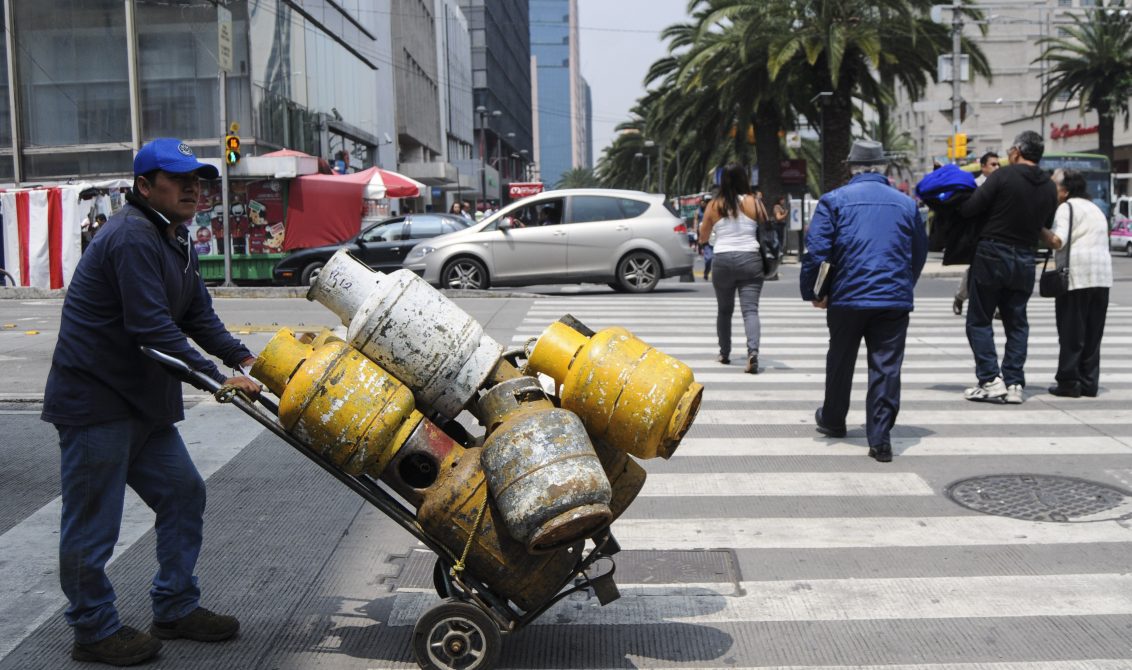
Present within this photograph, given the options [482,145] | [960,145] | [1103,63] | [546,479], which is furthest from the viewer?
[482,145]

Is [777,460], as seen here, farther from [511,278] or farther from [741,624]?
[511,278]

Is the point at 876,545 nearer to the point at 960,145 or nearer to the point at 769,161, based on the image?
the point at 960,145

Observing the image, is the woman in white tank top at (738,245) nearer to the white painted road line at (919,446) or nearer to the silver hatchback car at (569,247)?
the white painted road line at (919,446)

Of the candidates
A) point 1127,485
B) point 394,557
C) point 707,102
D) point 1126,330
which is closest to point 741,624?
point 394,557

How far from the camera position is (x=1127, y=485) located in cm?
606

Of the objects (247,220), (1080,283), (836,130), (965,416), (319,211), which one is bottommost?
(965,416)

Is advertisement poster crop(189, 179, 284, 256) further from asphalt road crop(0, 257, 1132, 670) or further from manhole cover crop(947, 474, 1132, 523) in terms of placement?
manhole cover crop(947, 474, 1132, 523)

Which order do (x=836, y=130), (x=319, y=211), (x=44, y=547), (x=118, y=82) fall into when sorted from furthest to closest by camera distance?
(x=836, y=130), (x=118, y=82), (x=319, y=211), (x=44, y=547)

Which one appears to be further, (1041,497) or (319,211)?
(319,211)

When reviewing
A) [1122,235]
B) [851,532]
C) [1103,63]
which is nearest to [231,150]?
[851,532]

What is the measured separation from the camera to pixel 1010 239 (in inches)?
313

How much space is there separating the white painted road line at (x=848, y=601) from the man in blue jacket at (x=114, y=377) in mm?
1072

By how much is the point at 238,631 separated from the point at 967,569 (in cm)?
297

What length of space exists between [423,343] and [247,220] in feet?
67.3
